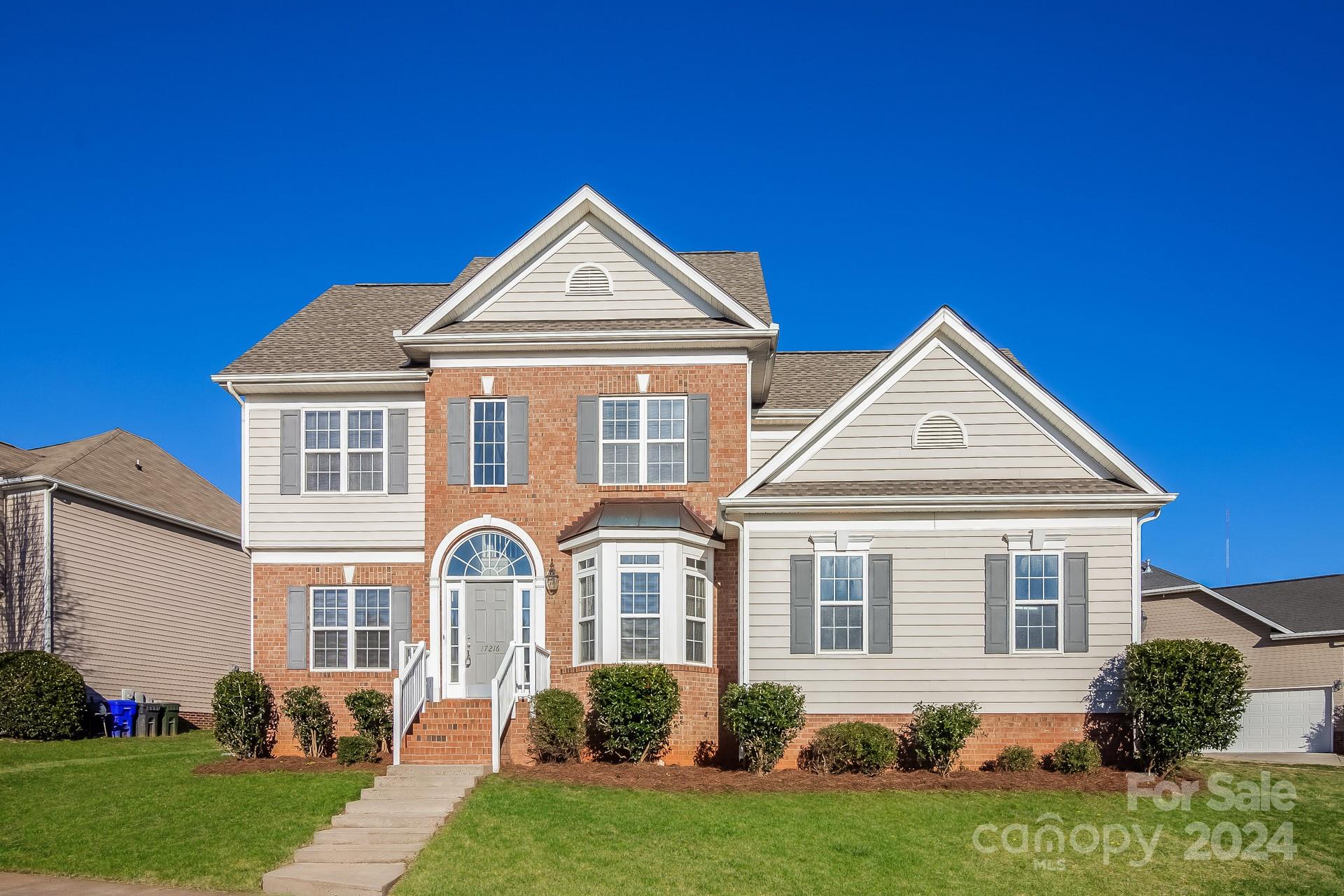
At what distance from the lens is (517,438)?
827 inches

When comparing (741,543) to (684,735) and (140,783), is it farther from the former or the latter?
(140,783)

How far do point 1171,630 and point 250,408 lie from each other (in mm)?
23396

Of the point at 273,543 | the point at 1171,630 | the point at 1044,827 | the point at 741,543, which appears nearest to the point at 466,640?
the point at 273,543

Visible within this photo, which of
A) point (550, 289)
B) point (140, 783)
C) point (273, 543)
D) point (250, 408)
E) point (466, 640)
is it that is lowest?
point (140, 783)

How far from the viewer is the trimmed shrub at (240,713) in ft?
65.5

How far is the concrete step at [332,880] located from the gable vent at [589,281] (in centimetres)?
1057

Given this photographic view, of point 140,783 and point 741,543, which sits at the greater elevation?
point 741,543

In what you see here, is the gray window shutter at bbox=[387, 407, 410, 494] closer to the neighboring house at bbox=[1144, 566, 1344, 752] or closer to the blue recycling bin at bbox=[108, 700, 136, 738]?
the blue recycling bin at bbox=[108, 700, 136, 738]

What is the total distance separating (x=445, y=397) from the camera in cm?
2109

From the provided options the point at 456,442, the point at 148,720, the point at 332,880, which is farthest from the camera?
the point at 148,720

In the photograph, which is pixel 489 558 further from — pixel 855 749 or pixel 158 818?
pixel 855 749

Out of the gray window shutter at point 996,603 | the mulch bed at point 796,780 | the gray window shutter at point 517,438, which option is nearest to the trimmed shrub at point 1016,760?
the mulch bed at point 796,780

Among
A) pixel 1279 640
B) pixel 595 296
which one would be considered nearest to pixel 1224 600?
pixel 1279 640

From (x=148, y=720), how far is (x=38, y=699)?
3155 millimetres
